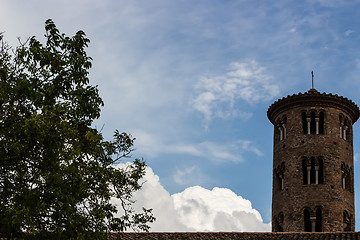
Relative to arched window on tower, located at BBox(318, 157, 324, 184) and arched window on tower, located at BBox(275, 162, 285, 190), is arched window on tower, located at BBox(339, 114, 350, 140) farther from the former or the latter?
arched window on tower, located at BBox(275, 162, 285, 190)

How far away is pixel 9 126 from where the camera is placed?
47.8ft

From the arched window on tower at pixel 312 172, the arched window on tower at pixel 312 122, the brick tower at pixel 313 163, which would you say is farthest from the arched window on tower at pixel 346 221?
the arched window on tower at pixel 312 122

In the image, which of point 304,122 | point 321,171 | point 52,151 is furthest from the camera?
point 304,122

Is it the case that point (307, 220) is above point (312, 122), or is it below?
below

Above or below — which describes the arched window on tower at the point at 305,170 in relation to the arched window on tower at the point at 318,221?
above

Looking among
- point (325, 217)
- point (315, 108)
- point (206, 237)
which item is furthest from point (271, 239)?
point (315, 108)

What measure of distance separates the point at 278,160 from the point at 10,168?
94.1 ft

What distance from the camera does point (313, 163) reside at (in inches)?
1570

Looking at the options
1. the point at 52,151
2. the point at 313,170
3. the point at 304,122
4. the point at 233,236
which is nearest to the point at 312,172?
the point at 313,170

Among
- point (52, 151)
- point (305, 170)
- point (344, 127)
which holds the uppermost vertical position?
point (344, 127)

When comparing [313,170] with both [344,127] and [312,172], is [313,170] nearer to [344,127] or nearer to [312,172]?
[312,172]

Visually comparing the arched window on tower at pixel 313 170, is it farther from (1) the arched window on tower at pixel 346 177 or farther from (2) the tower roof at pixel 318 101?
(2) the tower roof at pixel 318 101

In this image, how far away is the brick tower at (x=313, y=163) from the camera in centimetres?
3869

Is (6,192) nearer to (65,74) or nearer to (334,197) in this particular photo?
(65,74)
